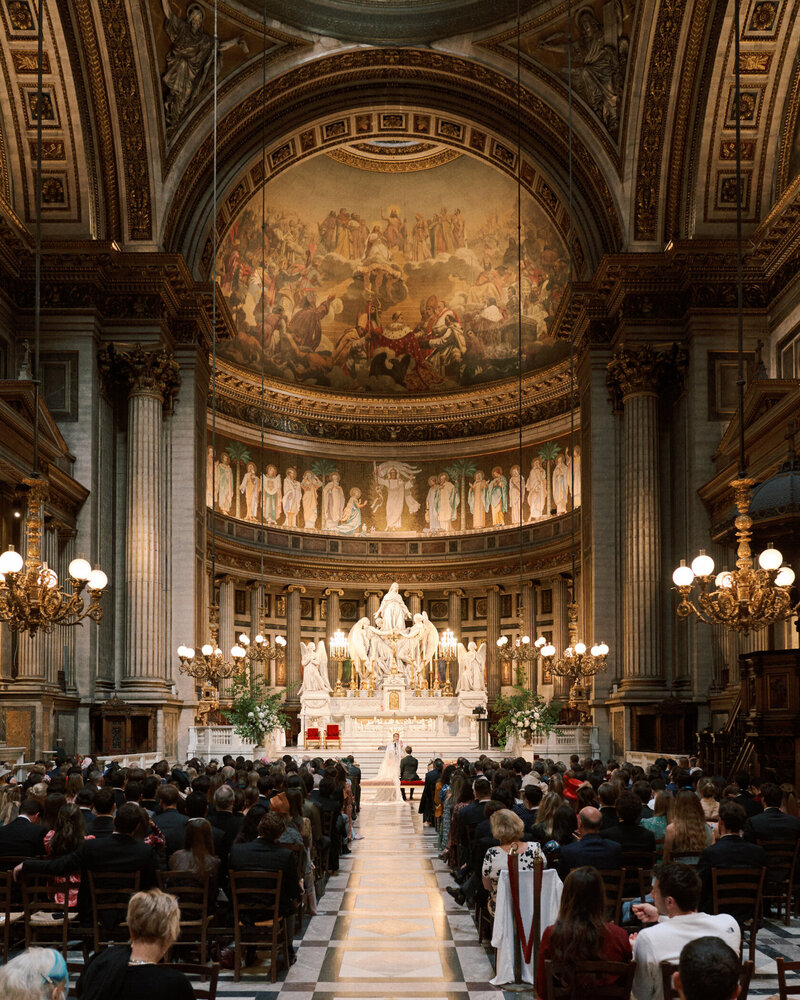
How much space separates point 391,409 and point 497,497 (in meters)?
5.29

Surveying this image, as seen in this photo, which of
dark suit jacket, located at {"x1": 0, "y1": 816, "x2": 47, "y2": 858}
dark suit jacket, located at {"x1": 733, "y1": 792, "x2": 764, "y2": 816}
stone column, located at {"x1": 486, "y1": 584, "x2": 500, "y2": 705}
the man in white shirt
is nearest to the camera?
the man in white shirt

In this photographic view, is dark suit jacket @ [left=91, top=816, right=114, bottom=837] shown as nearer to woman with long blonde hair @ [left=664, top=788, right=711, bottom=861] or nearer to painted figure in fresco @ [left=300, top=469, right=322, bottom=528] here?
woman with long blonde hair @ [left=664, top=788, right=711, bottom=861]

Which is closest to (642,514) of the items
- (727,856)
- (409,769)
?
(409,769)

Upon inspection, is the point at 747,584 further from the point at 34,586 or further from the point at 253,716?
the point at 253,716

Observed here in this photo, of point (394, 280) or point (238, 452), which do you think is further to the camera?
point (394, 280)

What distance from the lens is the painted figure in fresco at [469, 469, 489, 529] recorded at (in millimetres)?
46188

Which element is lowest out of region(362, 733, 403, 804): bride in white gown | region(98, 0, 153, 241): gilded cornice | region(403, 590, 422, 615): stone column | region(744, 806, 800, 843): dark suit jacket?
region(362, 733, 403, 804): bride in white gown

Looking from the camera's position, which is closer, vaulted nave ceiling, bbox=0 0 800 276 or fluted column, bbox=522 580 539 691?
vaulted nave ceiling, bbox=0 0 800 276

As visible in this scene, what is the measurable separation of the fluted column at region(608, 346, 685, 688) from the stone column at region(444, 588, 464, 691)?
53.3ft

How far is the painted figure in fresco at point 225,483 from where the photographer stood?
42.2 metres

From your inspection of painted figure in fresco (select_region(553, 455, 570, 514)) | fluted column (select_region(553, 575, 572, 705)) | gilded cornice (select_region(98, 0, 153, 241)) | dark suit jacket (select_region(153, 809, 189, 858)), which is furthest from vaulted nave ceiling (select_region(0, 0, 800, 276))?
dark suit jacket (select_region(153, 809, 189, 858))

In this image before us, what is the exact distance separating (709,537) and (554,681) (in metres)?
13.6

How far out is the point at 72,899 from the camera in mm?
10219

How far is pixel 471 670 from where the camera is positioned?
41656mm
